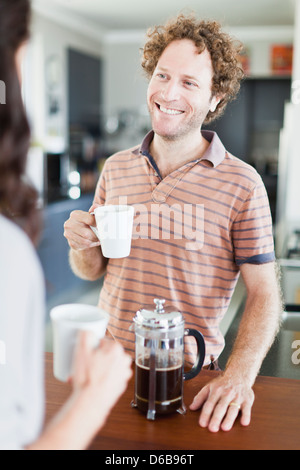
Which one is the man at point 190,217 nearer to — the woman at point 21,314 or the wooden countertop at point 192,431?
the wooden countertop at point 192,431

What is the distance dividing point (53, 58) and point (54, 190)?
1.63 metres

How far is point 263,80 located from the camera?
232 inches

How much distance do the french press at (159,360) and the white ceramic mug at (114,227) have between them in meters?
0.22

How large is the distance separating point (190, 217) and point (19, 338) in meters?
0.84

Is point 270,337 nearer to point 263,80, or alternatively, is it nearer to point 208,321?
point 208,321

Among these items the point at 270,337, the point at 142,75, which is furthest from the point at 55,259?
the point at 270,337

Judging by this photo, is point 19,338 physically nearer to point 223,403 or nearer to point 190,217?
point 223,403

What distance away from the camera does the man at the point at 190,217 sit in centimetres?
122

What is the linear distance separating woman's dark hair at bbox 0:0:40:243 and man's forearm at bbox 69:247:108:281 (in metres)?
0.83

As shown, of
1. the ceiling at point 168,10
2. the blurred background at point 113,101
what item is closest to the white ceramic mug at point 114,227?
the blurred background at point 113,101

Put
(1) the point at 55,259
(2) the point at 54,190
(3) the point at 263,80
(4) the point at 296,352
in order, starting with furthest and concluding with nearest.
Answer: (3) the point at 263,80, (2) the point at 54,190, (1) the point at 55,259, (4) the point at 296,352

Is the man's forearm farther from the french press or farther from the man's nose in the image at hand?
the french press

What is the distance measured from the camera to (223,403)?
2.77 feet

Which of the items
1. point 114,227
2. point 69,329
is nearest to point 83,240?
point 114,227
